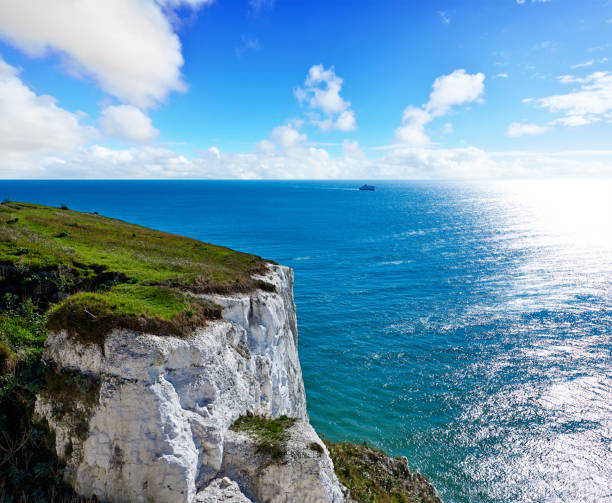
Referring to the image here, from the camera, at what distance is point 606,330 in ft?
164

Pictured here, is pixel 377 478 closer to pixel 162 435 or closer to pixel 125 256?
pixel 162 435

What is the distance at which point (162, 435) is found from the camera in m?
14.2

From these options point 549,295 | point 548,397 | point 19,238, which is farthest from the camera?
point 549,295

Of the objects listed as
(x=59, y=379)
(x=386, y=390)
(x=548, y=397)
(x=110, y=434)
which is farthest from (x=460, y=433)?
(x=59, y=379)

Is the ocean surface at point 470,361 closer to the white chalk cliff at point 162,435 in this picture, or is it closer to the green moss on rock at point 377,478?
the green moss on rock at point 377,478

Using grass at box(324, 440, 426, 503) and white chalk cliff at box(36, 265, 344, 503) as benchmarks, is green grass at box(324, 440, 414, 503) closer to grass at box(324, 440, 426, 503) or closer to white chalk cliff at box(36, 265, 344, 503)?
grass at box(324, 440, 426, 503)

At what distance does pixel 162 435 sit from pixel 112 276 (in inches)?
536

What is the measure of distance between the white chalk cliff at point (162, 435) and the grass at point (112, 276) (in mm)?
1058

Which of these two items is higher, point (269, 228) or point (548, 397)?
point (269, 228)

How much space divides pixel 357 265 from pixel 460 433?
54.1m

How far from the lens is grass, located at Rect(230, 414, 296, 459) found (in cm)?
1550

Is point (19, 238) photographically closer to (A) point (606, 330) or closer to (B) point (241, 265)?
(B) point (241, 265)

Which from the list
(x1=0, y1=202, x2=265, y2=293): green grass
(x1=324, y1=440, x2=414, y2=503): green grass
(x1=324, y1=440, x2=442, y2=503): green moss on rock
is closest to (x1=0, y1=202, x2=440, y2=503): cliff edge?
(x1=324, y1=440, x2=414, y2=503): green grass

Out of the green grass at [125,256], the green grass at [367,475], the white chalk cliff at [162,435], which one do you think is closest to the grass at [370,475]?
the green grass at [367,475]
